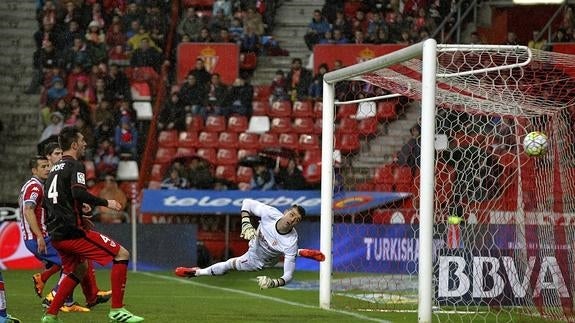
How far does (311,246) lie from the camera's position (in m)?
22.4

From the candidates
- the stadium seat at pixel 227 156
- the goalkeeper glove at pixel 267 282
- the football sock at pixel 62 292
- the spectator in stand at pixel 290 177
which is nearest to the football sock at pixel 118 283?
the football sock at pixel 62 292

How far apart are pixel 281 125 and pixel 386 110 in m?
5.11

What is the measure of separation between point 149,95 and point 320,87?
153 inches

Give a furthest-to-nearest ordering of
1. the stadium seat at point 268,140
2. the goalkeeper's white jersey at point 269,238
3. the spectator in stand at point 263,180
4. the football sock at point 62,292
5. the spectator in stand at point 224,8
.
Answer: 1. the spectator in stand at point 224,8
2. the stadium seat at point 268,140
3. the spectator in stand at point 263,180
4. the goalkeeper's white jersey at point 269,238
5. the football sock at point 62,292

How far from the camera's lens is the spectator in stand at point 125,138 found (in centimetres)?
2556

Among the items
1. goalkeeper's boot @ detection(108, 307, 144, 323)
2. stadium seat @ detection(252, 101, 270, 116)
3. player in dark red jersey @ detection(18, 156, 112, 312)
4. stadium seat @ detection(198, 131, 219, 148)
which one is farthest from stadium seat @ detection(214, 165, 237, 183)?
goalkeeper's boot @ detection(108, 307, 144, 323)

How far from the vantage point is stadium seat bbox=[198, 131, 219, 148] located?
26.0m

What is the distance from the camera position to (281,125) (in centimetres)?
2573

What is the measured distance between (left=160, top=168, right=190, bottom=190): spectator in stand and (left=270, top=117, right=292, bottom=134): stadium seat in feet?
8.47

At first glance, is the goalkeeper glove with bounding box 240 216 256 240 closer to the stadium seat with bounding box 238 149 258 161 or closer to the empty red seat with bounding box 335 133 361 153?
the empty red seat with bounding box 335 133 361 153

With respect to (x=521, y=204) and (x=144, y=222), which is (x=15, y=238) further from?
(x=521, y=204)

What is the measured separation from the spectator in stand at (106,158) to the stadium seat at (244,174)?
2464mm

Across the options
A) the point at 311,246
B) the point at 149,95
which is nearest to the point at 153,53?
the point at 149,95

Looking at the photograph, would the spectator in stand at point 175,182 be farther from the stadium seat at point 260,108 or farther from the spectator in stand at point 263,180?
the stadium seat at point 260,108
